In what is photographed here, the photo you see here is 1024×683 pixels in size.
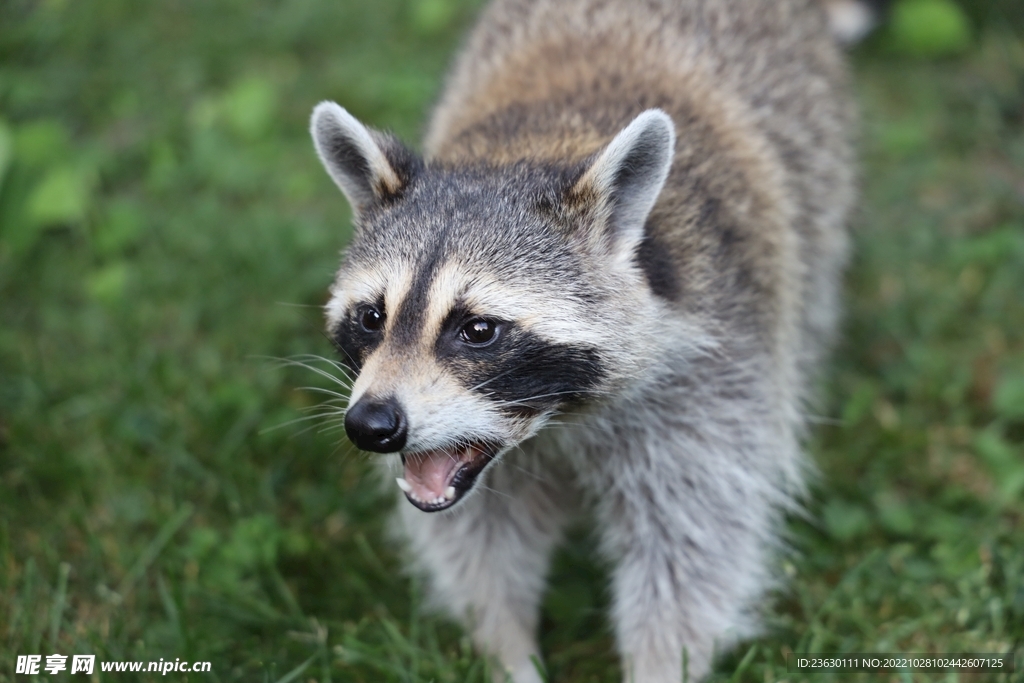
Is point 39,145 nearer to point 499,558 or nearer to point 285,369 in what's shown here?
point 285,369

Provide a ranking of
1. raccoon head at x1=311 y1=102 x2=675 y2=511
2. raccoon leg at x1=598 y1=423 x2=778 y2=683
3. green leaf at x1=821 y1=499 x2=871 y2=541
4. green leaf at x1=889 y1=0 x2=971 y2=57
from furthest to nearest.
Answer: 1. green leaf at x1=889 y1=0 x2=971 y2=57
2. green leaf at x1=821 y1=499 x2=871 y2=541
3. raccoon leg at x1=598 y1=423 x2=778 y2=683
4. raccoon head at x1=311 y1=102 x2=675 y2=511

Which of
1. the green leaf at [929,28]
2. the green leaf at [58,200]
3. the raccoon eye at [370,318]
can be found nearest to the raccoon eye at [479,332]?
the raccoon eye at [370,318]

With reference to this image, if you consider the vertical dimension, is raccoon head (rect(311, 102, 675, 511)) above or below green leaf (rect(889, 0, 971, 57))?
below

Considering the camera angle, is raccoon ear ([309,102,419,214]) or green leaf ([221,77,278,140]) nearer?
raccoon ear ([309,102,419,214])

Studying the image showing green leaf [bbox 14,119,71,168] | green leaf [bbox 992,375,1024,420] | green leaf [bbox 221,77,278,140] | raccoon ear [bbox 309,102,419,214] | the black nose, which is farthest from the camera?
green leaf [bbox 221,77,278,140]

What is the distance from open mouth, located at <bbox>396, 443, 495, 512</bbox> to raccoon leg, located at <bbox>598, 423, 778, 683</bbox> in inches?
29.3

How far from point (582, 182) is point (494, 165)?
1.38ft

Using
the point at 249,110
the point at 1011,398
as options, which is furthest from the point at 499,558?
the point at 249,110

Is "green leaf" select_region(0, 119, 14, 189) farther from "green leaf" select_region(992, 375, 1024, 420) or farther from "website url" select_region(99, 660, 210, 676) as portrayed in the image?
"green leaf" select_region(992, 375, 1024, 420)

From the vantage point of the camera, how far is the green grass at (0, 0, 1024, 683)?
3832mm

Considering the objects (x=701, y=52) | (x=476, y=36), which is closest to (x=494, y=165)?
(x=701, y=52)

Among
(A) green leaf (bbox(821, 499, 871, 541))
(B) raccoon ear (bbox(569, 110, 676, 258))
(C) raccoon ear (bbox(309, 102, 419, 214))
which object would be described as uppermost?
(B) raccoon ear (bbox(569, 110, 676, 258))

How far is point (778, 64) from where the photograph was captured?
15.4ft

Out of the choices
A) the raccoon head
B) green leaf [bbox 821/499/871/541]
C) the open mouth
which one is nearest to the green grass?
green leaf [bbox 821/499/871/541]
